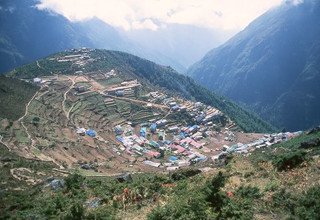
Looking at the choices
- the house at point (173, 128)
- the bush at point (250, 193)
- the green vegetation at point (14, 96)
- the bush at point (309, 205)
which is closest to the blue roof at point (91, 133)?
the green vegetation at point (14, 96)

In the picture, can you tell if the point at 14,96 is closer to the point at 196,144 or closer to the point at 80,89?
the point at 80,89

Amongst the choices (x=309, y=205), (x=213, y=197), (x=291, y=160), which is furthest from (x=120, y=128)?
(x=309, y=205)

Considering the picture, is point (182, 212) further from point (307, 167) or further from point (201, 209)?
point (307, 167)

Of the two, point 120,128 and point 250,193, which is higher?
point 250,193

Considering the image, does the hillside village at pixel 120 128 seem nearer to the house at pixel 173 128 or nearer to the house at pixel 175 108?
the house at pixel 175 108

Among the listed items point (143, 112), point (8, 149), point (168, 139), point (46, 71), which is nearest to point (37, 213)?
point (8, 149)

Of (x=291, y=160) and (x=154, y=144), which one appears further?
(x=154, y=144)

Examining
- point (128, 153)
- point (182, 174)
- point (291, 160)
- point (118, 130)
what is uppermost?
point (291, 160)

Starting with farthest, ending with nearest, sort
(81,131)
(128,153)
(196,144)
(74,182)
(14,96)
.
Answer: (196,144)
(14,96)
(81,131)
(128,153)
(74,182)
